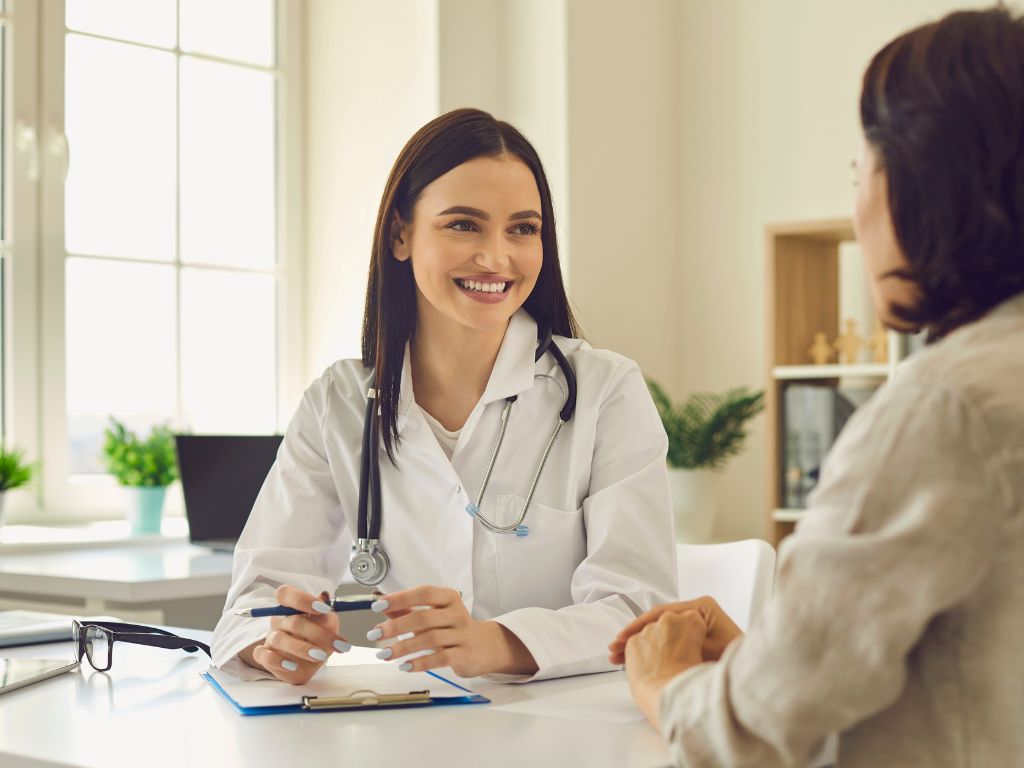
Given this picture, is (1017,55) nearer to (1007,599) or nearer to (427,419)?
(1007,599)

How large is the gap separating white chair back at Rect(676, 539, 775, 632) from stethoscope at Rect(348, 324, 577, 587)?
315mm

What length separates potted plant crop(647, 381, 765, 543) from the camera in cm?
354

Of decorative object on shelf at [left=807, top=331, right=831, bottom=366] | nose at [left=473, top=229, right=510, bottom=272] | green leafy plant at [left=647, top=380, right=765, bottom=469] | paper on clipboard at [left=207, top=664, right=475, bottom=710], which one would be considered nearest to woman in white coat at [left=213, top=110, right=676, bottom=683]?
nose at [left=473, top=229, right=510, bottom=272]

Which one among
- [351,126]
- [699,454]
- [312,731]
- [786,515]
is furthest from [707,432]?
[312,731]

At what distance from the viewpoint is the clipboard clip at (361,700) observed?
1190 mm

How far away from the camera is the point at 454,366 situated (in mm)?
1870

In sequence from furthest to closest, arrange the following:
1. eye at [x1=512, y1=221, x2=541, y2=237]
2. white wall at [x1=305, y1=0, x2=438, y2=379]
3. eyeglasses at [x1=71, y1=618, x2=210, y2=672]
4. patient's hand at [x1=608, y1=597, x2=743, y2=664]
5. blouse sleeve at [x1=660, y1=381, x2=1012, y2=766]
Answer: white wall at [x1=305, y1=0, x2=438, y2=379], eye at [x1=512, y1=221, x2=541, y2=237], eyeglasses at [x1=71, y1=618, x2=210, y2=672], patient's hand at [x1=608, y1=597, x2=743, y2=664], blouse sleeve at [x1=660, y1=381, x2=1012, y2=766]

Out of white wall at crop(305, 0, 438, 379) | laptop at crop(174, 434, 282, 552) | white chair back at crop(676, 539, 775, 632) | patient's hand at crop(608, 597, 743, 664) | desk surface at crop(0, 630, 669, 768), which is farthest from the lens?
white wall at crop(305, 0, 438, 379)

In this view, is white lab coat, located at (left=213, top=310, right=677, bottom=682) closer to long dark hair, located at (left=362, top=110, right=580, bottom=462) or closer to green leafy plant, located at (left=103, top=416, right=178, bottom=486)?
long dark hair, located at (left=362, top=110, right=580, bottom=462)

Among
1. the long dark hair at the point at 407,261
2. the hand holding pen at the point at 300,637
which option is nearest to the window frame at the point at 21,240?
the long dark hair at the point at 407,261

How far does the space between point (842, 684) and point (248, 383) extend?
3.41 metres

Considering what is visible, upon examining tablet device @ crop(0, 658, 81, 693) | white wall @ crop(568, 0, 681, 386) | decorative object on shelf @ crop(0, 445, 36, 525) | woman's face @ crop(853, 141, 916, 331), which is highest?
white wall @ crop(568, 0, 681, 386)

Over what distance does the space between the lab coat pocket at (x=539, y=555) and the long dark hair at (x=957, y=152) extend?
90 centimetres

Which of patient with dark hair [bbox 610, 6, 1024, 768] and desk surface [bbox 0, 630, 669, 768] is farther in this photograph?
desk surface [bbox 0, 630, 669, 768]
